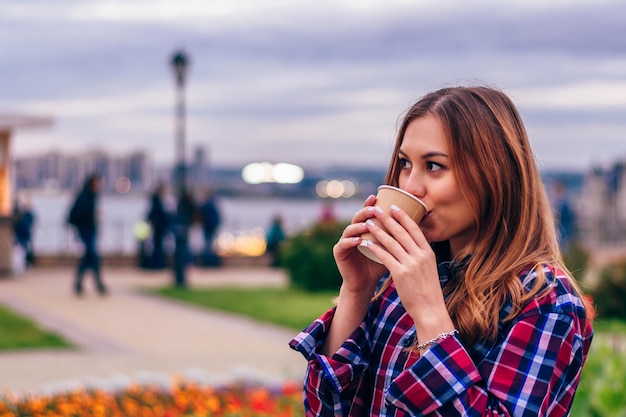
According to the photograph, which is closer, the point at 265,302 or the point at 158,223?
the point at 265,302

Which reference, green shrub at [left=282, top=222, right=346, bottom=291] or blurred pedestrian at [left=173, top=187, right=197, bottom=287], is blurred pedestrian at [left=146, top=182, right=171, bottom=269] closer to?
blurred pedestrian at [left=173, top=187, right=197, bottom=287]

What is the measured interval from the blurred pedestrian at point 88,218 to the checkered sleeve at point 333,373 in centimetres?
1270

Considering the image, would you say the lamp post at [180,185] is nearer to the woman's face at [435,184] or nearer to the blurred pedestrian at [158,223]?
the blurred pedestrian at [158,223]

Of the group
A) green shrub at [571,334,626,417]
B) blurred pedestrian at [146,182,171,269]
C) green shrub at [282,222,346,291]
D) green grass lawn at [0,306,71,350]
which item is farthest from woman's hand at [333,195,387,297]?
blurred pedestrian at [146,182,171,269]

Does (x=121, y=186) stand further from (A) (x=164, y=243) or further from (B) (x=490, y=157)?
(B) (x=490, y=157)

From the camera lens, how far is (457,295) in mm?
1954

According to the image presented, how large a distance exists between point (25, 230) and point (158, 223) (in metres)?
2.93

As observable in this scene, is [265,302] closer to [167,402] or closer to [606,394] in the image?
[167,402]

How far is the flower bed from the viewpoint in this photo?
6223 mm

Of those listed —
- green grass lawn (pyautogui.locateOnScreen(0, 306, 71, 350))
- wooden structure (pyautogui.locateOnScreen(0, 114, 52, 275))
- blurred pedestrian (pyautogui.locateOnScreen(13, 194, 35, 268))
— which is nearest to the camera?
green grass lawn (pyautogui.locateOnScreen(0, 306, 71, 350))

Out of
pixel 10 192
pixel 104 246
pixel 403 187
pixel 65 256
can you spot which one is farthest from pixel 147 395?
pixel 104 246

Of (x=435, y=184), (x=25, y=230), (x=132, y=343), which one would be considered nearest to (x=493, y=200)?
(x=435, y=184)

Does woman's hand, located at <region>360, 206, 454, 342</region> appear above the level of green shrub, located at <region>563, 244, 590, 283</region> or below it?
above

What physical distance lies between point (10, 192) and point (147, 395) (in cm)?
1333
